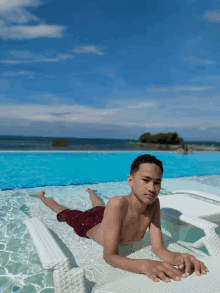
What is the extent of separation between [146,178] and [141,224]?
0.58 metres

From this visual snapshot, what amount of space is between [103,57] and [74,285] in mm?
24508

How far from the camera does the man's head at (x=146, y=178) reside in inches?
69.2

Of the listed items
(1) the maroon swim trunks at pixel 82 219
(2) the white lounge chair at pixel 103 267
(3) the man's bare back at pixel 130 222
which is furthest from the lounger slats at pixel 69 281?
(1) the maroon swim trunks at pixel 82 219

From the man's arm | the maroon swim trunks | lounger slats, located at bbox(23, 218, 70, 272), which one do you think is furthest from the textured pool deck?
lounger slats, located at bbox(23, 218, 70, 272)

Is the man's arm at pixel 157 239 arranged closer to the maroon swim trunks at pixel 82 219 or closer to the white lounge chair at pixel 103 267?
the white lounge chair at pixel 103 267

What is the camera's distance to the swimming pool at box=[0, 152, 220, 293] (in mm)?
2107

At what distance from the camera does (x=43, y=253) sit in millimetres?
1521

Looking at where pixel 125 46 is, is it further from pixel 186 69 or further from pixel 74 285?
pixel 74 285

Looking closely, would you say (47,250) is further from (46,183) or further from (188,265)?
(46,183)

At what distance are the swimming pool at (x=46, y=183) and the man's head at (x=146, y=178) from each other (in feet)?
3.72

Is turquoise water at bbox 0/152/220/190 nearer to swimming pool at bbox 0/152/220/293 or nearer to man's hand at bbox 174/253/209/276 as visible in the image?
swimming pool at bbox 0/152/220/293

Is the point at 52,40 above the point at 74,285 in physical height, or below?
above

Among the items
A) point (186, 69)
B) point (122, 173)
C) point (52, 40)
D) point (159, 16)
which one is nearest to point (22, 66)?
point (52, 40)

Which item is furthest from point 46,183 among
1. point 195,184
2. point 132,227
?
point 132,227
